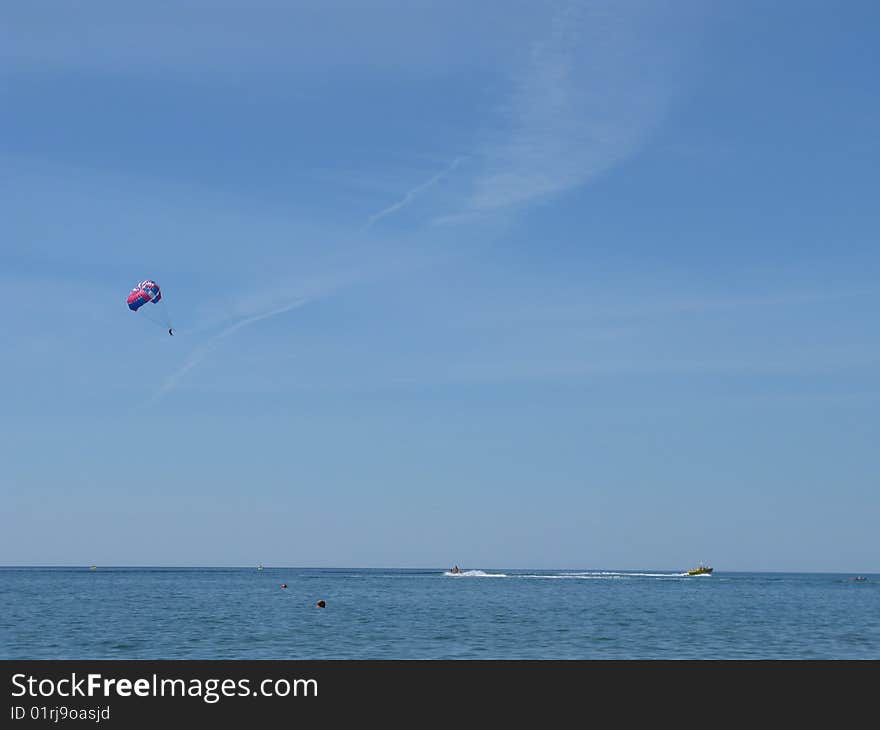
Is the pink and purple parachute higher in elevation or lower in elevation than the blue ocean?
higher

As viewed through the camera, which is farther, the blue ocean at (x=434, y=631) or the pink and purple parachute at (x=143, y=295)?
the pink and purple parachute at (x=143, y=295)

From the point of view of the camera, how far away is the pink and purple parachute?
82.8m

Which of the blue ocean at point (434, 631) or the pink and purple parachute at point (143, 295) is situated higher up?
the pink and purple parachute at point (143, 295)

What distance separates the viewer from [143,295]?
83875mm

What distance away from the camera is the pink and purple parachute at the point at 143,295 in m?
82.8

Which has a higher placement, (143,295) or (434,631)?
(143,295)

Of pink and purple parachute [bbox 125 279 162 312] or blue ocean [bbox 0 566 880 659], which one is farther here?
pink and purple parachute [bbox 125 279 162 312]
